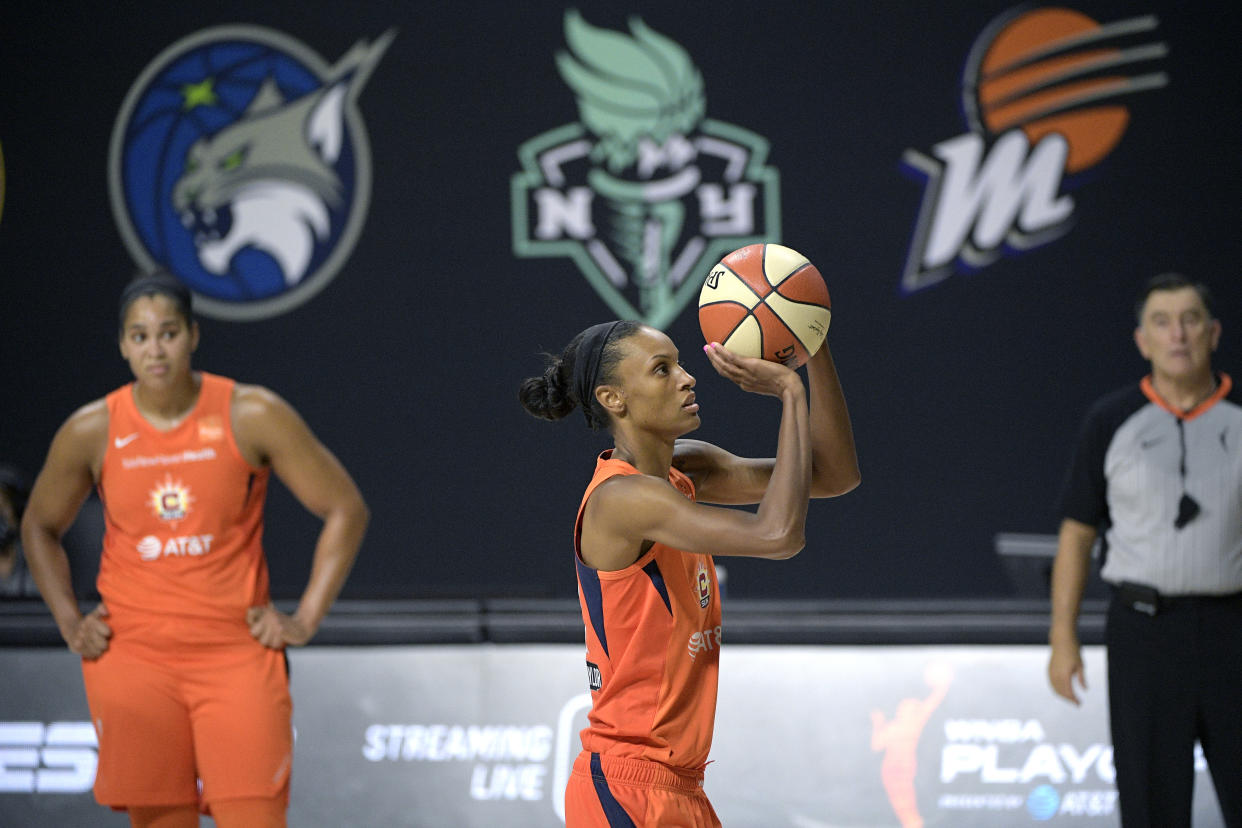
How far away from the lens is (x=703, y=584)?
2469 mm

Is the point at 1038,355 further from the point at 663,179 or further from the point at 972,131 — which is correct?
the point at 663,179

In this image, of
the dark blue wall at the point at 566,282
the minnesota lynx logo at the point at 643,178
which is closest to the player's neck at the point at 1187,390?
the dark blue wall at the point at 566,282

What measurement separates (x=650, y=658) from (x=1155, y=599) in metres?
1.85

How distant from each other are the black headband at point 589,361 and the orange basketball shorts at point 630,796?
682 mm

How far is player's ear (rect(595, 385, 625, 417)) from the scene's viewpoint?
8.00 feet

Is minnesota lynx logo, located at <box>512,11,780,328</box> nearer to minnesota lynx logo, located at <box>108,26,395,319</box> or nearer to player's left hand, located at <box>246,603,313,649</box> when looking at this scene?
minnesota lynx logo, located at <box>108,26,395,319</box>

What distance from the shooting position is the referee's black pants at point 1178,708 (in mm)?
3463

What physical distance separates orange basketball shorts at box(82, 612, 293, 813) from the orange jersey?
4.11 ft

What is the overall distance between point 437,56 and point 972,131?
2.88m

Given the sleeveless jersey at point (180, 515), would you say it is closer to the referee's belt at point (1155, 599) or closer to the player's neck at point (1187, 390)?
the referee's belt at point (1155, 599)

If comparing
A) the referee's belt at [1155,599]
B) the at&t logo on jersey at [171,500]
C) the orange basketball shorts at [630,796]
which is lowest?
the orange basketball shorts at [630,796]

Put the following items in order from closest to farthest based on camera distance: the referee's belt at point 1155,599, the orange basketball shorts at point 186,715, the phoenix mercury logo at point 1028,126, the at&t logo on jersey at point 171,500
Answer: the orange basketball shorts at point 186,715, the at&t logo on jersey at point 171,500, the referee's belt at point 1155,599, the phoenix mercury logo at point 1028,126

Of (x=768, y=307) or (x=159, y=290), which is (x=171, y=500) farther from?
(x=768, y=307)

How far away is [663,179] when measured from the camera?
6801mm
